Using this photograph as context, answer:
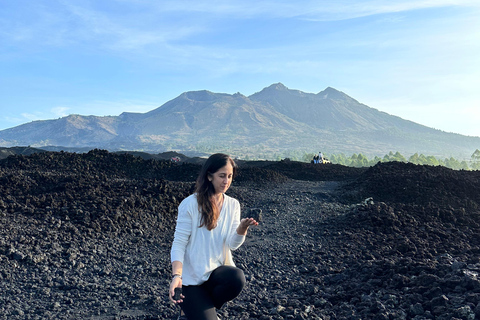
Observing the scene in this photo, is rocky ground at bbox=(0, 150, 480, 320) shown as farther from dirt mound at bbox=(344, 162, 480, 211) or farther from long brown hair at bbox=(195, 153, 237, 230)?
long brown hair at bbox=(195, 153, 237, 230)

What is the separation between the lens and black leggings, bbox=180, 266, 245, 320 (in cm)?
322

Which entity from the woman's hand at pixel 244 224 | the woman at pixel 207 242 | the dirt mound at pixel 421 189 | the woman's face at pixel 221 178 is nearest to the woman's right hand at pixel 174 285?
the woman at pixel 207 242

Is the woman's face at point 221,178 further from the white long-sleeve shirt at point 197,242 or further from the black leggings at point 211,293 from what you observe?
the black leggings at point 211,293

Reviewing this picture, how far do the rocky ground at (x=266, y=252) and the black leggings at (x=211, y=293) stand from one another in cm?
147

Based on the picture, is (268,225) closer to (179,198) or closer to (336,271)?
(179,198)

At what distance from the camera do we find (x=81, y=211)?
27.2 feet

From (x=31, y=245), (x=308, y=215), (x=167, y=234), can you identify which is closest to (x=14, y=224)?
(x=31, y=245)

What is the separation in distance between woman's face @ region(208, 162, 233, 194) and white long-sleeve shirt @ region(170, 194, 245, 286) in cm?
19

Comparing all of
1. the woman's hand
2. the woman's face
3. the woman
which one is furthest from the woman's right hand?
the woman's face

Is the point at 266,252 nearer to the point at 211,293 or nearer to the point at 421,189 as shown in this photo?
the point at 211,293

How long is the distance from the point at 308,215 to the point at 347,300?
617 centimetres

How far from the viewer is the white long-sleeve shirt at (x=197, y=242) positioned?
3.29m

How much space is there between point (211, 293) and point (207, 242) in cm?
46

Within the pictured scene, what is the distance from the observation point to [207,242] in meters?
3.37
